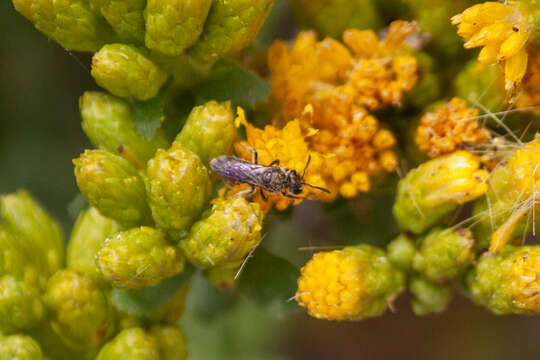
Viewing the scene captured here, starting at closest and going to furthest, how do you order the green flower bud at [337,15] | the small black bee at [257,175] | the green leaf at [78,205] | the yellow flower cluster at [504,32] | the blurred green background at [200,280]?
1. the yellow flower cluster at [504,32]
2. the small black bee at [257,175]
3. the green leaf at [78,205]
4. the green flower bud at [337,15]
5. the blurred green background at [200,280]

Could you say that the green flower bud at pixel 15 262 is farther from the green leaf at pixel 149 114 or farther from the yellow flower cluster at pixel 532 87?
the yellow flower cluster at pixel 532 87

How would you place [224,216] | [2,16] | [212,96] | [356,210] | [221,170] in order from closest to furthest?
[224,216]
[221,170]
[212,96]
[356,210]
[2,16]

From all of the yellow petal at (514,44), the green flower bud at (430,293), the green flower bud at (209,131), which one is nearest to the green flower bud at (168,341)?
the green flower bud at (209,131)

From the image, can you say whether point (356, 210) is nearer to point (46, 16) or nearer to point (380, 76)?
point (380, 76)

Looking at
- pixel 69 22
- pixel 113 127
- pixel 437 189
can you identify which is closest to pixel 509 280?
pixel 437 189

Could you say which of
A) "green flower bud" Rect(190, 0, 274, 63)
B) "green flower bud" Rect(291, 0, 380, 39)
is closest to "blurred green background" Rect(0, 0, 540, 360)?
"green flower bud" Rect(291, 0, 380, 39)

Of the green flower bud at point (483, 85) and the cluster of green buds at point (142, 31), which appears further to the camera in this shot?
the green flower bud at point (483, 85)

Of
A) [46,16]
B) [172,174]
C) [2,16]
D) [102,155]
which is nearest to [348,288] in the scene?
[172,174]
